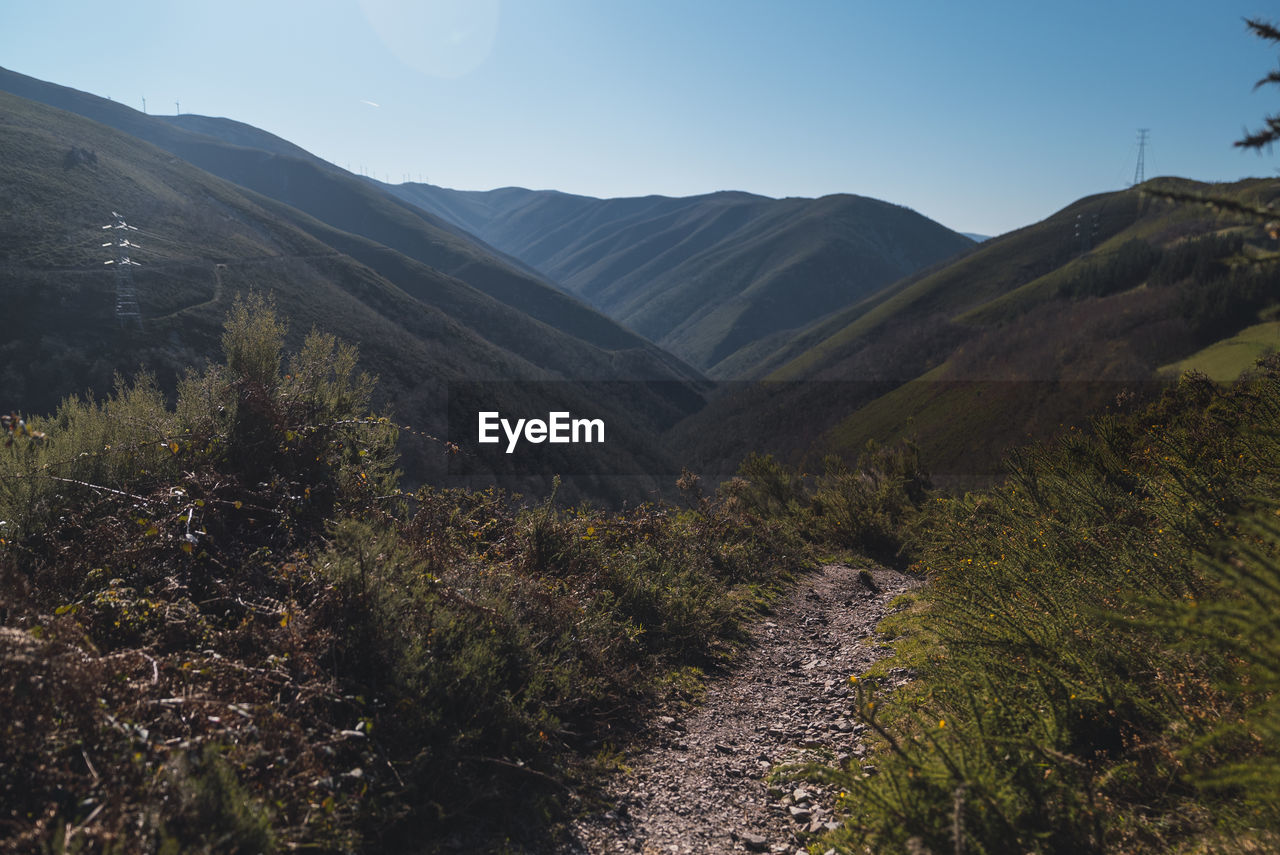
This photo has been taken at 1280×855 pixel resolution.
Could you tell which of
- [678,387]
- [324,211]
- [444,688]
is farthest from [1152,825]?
[324,211]

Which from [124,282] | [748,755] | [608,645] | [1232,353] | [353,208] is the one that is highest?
[353,208]

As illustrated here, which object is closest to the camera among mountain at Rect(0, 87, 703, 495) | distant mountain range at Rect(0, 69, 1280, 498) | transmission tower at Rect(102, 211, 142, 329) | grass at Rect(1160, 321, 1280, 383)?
grass at Rect(1160, 321, 1280, 383)

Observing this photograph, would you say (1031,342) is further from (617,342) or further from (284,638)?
(617,342)

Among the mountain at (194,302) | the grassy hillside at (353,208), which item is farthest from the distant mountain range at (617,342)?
the grassy hillside at (353,208)

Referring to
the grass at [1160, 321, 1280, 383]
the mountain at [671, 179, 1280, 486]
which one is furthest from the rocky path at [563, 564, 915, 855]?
the grass at [1160, 321, 1280, 383]

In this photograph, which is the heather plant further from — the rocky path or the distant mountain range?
the distant mountain range

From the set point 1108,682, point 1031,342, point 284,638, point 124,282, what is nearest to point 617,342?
point 1031,342
